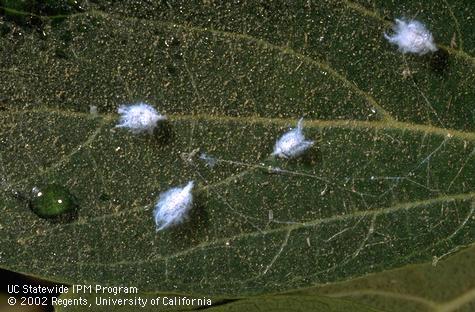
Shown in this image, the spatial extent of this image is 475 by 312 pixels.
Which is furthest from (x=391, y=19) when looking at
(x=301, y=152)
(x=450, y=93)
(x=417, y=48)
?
(x=301, y=152)

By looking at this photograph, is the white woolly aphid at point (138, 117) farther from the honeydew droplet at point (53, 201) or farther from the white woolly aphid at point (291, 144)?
the white woolly aphid at point (291, 144)

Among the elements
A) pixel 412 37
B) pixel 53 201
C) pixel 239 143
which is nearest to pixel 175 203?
pixel 239 143

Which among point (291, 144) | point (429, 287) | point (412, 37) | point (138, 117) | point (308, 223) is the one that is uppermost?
point (412, 37)

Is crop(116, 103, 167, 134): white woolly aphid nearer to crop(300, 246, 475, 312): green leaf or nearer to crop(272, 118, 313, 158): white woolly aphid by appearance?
crop(272, 118, 313, 158): white woolly aphid

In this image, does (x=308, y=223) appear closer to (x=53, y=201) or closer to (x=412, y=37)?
(x=412, y=37)

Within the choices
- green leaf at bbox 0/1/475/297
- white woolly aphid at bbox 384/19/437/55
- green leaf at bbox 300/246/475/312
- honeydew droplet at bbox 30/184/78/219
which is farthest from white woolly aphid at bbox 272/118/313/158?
honeydew droplet at bbox 30/184/78/219

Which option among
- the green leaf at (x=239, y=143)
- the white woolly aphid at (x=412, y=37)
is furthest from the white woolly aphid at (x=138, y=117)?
the white woolly aphid at (x=412, y=37)
